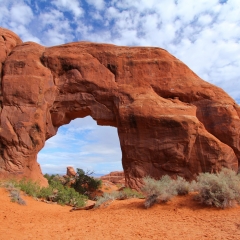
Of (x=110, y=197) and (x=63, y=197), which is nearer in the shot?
(x=110, y=197)

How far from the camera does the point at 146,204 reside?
24.8ft

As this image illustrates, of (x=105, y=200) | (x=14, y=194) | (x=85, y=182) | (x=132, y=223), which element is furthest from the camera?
(x=85, y=182)

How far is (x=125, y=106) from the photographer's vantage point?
14.1 meters

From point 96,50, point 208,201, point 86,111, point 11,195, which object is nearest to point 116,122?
point 86,111

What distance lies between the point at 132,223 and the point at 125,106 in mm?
8567

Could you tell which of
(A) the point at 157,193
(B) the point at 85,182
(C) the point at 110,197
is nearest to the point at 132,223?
(A) the point at 157,193

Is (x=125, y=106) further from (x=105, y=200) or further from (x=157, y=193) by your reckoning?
(x=157, y=193)

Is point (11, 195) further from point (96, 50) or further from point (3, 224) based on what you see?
point (96, 50)

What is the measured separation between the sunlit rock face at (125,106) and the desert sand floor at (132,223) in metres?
5.27

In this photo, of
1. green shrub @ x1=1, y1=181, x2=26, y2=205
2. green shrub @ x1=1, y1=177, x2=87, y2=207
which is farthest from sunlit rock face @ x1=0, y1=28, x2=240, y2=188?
green shrub @ x1=1, y1=181, x2=26, y2=205

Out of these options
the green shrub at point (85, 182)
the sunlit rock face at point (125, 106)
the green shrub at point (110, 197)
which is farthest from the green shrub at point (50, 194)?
the green shrub at point (85, 182)

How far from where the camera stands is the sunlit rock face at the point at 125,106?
13250 millimetres

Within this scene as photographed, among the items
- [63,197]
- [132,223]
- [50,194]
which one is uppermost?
[50,194]

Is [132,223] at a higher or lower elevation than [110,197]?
lower
